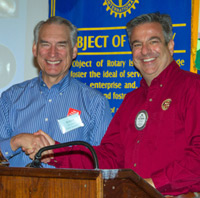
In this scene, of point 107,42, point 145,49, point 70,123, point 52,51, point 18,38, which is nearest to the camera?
point 145,49

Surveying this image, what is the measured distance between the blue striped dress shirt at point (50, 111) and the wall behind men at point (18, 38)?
0.42 m

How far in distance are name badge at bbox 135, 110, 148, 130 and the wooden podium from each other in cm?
140

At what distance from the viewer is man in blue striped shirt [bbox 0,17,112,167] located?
10.5 ft

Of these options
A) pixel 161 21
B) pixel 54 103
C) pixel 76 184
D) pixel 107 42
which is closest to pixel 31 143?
pixel 54 103

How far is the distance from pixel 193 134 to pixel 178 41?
1201 millimetres

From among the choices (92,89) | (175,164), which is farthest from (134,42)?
(175,164)

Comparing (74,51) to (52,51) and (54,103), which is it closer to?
(52,51)

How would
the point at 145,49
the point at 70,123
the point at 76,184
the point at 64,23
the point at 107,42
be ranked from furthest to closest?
the point at 107,42, the point at 64,23, the point at 70,123, the point at 145,49, the point at 76,184

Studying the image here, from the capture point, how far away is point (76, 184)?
4.17 feet

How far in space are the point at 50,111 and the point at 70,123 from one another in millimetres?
219

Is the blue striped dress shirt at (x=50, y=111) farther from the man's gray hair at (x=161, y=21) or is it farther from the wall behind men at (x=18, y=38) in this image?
the man's gray hair at (x=161, y=21)

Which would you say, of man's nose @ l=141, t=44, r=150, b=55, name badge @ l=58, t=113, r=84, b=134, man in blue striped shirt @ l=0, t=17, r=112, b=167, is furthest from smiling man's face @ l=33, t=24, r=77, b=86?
man's nose @ l=141, t=44, r=150, b=55

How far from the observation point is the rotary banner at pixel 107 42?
3484 millimetres

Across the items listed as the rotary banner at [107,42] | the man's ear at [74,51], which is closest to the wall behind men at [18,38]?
the rotary banner at [107,42]
